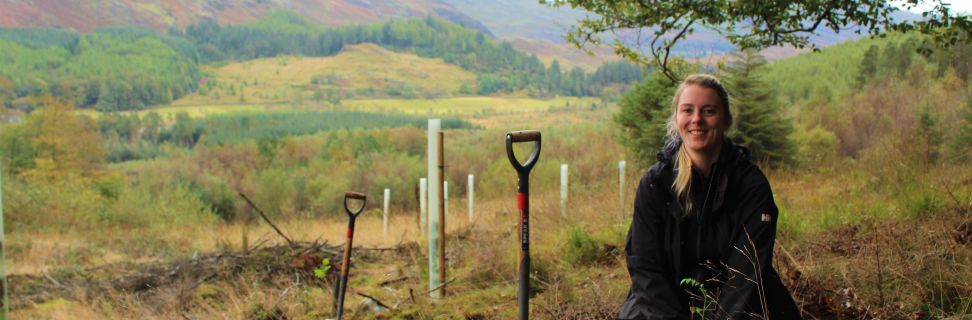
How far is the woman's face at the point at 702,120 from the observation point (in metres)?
2.86

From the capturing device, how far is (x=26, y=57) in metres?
127

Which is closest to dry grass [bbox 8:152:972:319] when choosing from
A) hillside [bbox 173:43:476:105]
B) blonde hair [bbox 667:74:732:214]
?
blonde hair [bbox 667:74:732:214]

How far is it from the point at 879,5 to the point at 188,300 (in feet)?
18.5

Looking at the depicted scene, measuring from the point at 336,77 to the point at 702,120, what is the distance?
501 ft

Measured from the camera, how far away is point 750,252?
268cm

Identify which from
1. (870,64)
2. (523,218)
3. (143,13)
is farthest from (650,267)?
(143,13)

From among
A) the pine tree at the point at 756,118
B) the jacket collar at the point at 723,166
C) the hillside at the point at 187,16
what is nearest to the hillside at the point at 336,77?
the hillside at the point at 187,16

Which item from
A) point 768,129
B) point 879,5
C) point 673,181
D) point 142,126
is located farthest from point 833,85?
point 142,126

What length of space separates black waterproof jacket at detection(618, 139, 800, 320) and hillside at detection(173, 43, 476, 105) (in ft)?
440

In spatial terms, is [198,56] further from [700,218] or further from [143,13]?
[700,218]

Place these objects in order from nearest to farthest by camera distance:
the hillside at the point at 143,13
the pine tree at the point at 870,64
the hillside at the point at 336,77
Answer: the pine tree at the point at 870,64, the hillside at the point at 336,77, the hillside at the point at 143,13

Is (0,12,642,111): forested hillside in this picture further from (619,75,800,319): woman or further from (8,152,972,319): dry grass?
(619,75,800,319): woman

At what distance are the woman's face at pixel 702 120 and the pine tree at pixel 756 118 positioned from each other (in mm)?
11366

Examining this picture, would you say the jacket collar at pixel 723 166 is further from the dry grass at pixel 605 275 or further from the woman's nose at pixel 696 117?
the dry grass at pixel 605 275
